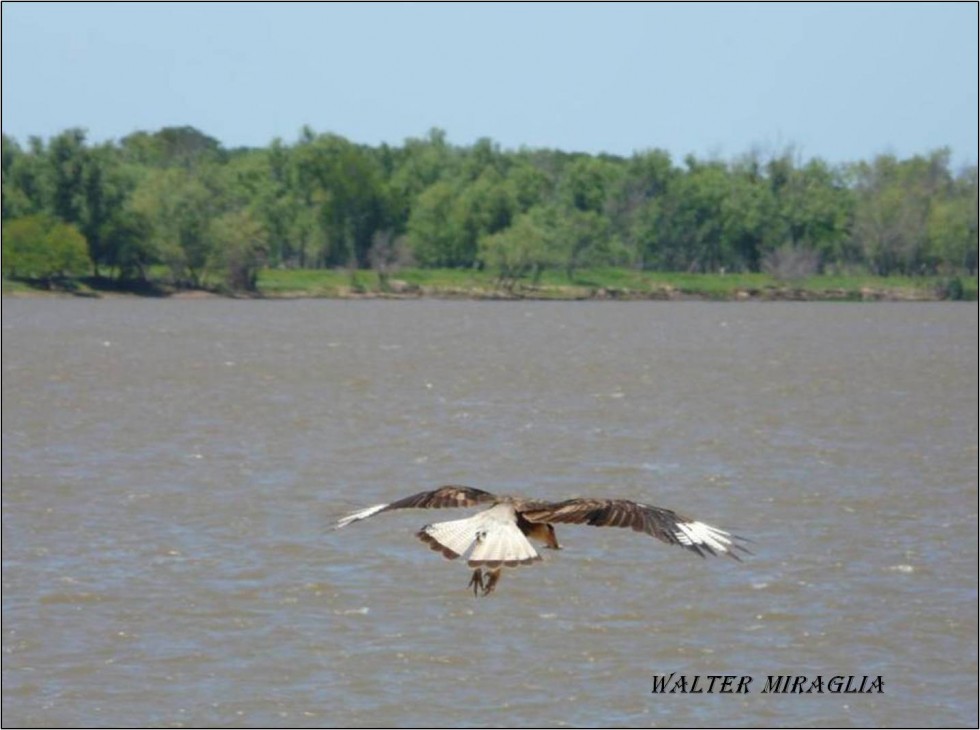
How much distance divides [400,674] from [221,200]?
12604cm

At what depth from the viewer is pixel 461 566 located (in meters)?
24.0

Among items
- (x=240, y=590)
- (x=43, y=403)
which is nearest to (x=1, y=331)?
(x=43, y=403)

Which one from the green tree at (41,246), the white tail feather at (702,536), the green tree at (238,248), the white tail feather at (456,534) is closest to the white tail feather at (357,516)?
the white tail feather at (456,534)

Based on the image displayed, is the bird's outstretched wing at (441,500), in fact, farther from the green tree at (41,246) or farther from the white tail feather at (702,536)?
the green tree at (41,246)

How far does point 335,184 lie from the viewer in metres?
157

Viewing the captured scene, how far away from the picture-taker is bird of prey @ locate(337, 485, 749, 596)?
31.4ft

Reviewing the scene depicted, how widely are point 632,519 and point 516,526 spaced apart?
2.15 ft

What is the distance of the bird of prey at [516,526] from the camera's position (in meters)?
9.58

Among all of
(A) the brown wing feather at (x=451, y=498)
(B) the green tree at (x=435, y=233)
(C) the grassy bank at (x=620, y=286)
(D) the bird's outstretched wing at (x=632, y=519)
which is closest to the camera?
(D) the bird's outstretched wing at (x=632, y=519)

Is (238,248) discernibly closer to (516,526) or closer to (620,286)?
(620,286)

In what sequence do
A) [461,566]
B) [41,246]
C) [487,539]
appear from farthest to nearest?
[41,246] → [461,566] → [487,539]

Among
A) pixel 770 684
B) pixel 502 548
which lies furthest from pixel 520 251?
pixel 502 548

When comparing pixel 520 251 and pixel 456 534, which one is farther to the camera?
pixel 520 251

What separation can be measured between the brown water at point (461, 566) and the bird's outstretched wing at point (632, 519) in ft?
22.0
